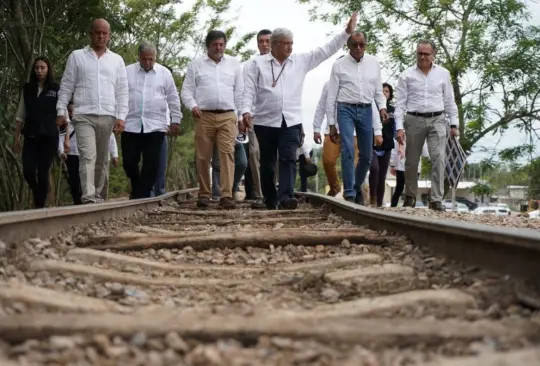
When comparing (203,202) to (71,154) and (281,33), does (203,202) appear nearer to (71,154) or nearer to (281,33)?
(71,154)

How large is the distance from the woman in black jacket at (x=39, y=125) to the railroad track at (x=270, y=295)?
277 cm

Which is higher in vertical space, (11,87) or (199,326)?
(11,87)

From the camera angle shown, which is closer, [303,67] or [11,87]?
[303,67]

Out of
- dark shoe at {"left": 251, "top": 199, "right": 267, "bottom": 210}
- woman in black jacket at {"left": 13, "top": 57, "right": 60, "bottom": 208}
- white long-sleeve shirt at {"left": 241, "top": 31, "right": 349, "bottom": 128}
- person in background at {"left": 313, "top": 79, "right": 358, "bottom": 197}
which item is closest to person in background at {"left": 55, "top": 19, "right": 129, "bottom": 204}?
woman in black jacket at {"left": 13, "top": 57, "right": 60, "bottom": 208}

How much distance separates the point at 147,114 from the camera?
7922 millimetres

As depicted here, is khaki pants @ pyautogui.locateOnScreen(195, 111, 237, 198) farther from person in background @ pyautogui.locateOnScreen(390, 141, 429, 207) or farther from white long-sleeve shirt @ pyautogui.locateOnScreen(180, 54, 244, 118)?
person in background @ pyautogui.locateOnScreen(390, 141, 429, 207)

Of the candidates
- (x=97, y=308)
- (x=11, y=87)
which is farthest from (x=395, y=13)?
(x=97, y=308)

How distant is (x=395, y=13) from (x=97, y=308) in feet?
61.5

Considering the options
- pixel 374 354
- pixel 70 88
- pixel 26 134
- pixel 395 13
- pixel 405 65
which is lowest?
pixel 374 354

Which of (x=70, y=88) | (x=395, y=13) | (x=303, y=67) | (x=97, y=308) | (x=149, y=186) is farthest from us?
(x=395, y=13)

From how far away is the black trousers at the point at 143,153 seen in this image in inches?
311

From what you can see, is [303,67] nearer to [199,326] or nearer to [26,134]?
[26,134]

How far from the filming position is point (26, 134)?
7043 millimetres

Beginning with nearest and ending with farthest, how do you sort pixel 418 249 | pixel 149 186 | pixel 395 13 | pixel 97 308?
pixel 97 308 → pixel 418 249 → pixel 149 186 → pixel 395 13
